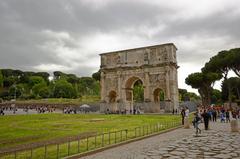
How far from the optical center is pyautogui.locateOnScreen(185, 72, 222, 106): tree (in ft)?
160

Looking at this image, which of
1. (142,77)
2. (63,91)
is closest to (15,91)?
(63,91)

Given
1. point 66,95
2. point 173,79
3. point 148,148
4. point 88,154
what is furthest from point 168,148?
point 66,95

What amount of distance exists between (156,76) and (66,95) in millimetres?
42730

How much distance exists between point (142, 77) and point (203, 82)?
14.4 meters

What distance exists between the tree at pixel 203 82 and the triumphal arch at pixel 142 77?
9.14 meters

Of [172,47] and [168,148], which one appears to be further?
[172,47]

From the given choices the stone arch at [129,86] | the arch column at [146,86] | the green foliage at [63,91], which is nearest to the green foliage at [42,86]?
the green foliage at [63,91]

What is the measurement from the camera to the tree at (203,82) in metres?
48.9

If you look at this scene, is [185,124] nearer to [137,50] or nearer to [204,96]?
[137,50]

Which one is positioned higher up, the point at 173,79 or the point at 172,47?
the point at 172,47

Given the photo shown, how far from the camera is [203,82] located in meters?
51.6

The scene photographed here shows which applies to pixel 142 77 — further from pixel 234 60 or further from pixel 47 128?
pixel 47 128

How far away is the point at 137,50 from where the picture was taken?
43.8 m

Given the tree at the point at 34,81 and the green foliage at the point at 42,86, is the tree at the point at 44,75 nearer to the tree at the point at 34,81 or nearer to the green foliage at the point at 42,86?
the green foliage at the point at 42,86
